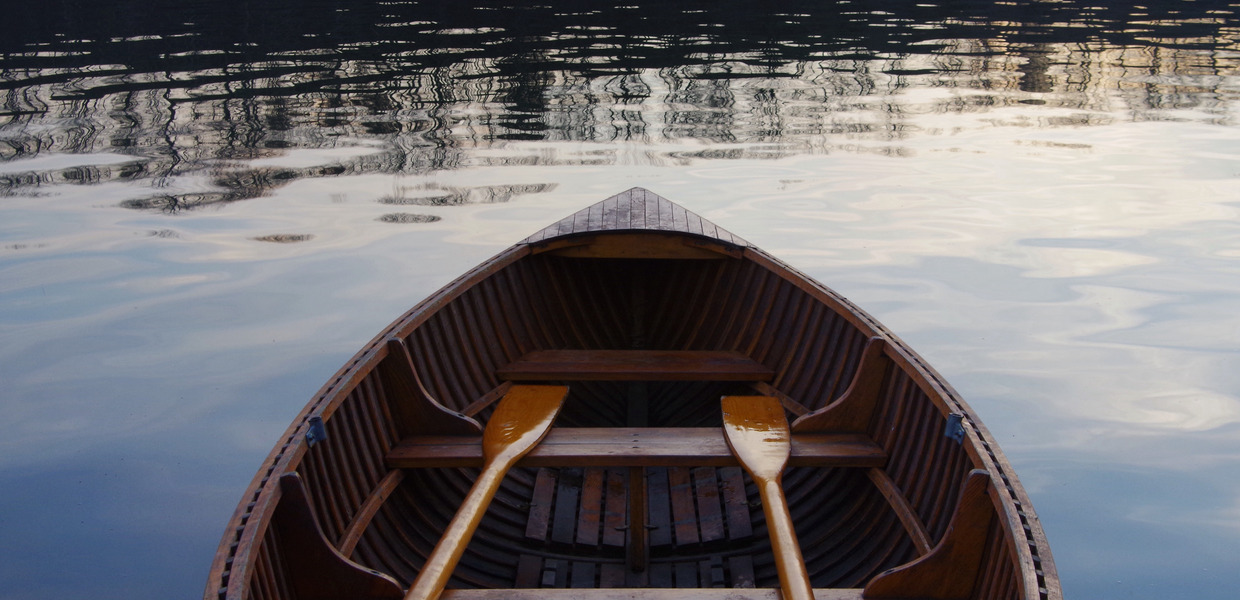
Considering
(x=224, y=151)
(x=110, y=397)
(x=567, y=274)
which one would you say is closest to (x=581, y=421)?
(x=567, y=274)

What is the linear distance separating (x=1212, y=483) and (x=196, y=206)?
1032 cm

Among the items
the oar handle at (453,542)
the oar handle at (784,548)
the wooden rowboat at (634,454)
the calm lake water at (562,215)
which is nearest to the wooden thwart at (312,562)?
the wooden rowboat at (634,454)

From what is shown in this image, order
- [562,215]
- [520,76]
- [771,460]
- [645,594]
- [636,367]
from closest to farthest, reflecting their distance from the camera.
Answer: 1. [645,594]
2. [771,460]
3. [636,367]
4. [562,215]
5. [520,76]

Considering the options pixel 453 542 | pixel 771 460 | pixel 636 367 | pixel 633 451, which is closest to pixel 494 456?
pixel 633 451

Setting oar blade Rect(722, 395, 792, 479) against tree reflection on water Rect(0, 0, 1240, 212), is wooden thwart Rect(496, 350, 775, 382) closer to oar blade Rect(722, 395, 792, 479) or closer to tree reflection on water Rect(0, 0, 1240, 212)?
oar blade Rect(722, 395, 792, 479)

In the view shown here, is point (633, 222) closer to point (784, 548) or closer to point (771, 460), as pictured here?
point (771, 460)

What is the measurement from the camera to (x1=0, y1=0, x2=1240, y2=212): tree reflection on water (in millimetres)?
13492

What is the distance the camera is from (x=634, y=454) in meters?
4.14

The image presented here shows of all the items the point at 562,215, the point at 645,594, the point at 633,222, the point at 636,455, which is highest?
the point at 633,222

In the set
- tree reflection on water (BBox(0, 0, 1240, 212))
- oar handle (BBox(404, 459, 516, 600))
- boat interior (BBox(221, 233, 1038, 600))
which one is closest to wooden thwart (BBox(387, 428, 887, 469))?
boat interior (BBox(221, 233, 1038, 600))

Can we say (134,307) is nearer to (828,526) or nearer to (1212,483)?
(828,526)

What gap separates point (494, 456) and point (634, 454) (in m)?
0.65

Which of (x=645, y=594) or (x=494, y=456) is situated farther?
(x=494, y=456)

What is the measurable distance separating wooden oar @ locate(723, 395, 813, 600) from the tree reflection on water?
6.97m
